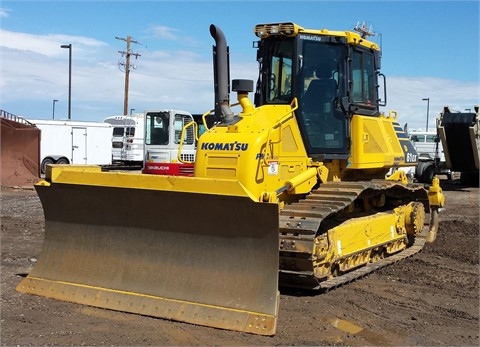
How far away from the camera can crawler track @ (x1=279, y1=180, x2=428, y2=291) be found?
21.0 feet

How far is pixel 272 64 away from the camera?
7.81m

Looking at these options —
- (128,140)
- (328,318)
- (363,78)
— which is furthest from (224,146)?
(128,140)

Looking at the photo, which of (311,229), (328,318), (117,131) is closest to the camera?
(328,318)

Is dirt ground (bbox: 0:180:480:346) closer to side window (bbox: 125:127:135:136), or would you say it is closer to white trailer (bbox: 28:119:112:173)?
white trailer (bbox: 28:119:112:173)

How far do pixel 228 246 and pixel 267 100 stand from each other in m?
2.37

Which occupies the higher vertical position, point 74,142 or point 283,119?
point 283,119

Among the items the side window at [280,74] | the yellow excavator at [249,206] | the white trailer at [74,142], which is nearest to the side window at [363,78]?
the yellow excavator at [249,206]

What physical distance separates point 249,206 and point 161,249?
114cm

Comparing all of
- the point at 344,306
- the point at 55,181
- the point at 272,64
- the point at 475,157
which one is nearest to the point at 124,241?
the point at 55,181

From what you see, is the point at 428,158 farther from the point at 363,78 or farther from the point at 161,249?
the point at 161,249

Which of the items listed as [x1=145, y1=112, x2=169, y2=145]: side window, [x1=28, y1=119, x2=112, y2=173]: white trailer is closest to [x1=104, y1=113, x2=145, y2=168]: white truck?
[x1=28, y1=119, x2=112, y2=173]: white trailer

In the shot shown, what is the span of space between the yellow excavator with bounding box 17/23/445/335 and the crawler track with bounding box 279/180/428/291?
0.05ft

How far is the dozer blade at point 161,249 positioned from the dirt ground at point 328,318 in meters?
0.22

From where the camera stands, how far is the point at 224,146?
23.1 feet
